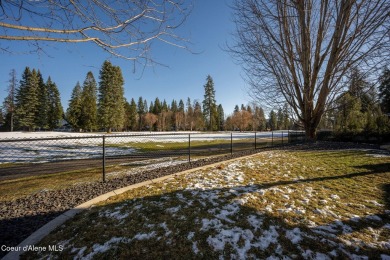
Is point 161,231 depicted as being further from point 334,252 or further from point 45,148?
point 45,148

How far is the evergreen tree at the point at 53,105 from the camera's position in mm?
42969

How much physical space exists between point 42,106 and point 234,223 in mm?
48934

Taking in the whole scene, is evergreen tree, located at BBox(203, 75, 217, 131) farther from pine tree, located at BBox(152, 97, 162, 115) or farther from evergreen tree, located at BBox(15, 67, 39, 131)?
evergreen tree, located at BBox(15, 67, 39, 131)

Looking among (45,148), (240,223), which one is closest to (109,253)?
(240,223)

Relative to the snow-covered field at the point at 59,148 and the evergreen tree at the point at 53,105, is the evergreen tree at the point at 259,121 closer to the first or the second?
the snow-covered field at the point at 59,148

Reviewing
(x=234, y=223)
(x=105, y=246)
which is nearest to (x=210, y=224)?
Result: (x=234, y=223)

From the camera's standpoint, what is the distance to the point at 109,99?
35906mm

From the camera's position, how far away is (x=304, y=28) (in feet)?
16.8

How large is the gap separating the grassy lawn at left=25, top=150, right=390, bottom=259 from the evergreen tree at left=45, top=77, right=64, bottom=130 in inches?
2017

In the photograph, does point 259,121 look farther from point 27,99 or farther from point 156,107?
point 27,99

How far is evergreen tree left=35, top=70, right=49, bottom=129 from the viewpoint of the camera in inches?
1507

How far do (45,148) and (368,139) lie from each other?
26611 mm

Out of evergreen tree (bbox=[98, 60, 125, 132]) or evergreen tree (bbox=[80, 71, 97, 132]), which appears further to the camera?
evergreen tree (bbox=[80, 71, 97, 132])

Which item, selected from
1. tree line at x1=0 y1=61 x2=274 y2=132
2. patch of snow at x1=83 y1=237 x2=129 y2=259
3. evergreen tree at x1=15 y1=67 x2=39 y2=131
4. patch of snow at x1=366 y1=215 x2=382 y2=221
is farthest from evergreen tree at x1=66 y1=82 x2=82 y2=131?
patch of snow at x1=366 y1=215 x2=382 y2=221
